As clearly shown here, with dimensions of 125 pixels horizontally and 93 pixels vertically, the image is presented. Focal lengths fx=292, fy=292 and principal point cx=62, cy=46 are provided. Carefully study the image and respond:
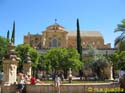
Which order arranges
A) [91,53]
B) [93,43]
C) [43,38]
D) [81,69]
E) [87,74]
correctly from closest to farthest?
1. [87,74]
2. [81,69]
3. [91,53]
4. [43,38]
5. [93,43]

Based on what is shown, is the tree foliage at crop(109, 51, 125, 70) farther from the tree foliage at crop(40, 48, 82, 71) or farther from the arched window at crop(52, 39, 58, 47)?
the arched window at crop(52, 39, 58, 47)

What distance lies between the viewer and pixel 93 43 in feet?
391

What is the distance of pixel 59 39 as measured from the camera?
110m

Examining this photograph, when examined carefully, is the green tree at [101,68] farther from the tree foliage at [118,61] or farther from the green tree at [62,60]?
the tree foliage at [118,61]

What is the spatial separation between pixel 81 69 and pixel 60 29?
130 ft

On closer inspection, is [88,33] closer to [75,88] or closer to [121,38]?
[121,38]

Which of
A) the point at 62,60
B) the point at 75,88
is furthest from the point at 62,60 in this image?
the point at 75,88

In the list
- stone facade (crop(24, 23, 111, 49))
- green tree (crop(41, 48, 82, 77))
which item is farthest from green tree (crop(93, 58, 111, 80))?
stone facade (crop(24, 23, 111, 49))

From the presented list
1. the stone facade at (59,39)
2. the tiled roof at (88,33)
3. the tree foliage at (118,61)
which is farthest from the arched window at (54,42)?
the tree foliage at (118,61)

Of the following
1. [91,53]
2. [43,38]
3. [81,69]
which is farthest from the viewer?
[43,38]

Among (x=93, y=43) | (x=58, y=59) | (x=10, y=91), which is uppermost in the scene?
(x=93, y=43)

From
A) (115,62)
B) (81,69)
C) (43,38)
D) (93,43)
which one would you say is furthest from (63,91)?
(93,43)

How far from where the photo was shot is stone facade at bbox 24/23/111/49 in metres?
110

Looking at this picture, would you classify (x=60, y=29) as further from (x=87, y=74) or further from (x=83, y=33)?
(x=87, y=74)
